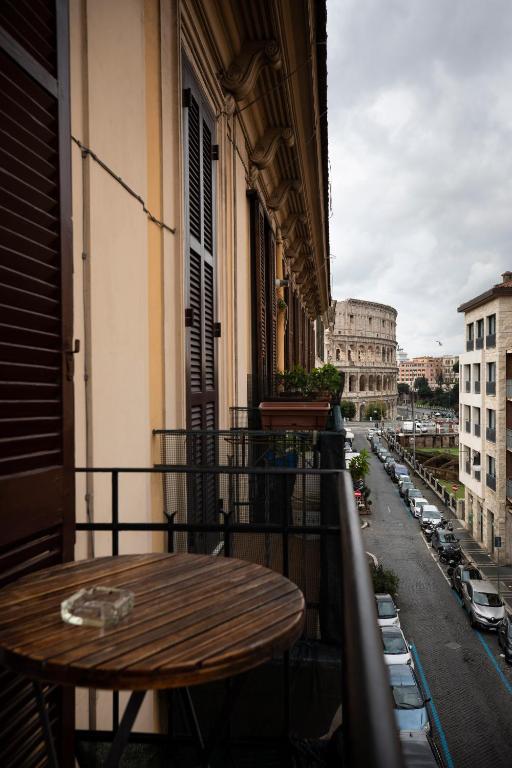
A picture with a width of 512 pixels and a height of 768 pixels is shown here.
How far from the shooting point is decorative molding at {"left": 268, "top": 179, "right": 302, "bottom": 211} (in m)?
10.1

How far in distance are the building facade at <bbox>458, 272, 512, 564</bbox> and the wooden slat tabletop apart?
25343 mm

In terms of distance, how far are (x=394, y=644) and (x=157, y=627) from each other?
50.5ft

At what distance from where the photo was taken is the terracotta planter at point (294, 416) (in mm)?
5891

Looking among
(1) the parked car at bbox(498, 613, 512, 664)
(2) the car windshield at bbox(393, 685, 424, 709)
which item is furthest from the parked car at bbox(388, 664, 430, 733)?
(1) the parked car at bbox(498, 613, 512, 664)

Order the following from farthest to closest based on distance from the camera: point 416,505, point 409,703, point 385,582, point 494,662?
point 416,505, point 385,582, point 494,662, point 409,703

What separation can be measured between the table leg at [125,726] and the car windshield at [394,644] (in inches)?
577

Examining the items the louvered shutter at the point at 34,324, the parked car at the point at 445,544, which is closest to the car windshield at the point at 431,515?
the parked car at the point at 445,544

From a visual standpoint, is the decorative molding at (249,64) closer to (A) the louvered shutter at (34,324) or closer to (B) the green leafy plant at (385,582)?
(A) the louvered shutter at (34,324)

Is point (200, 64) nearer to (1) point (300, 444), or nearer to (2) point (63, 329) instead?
(1) point (300, 444)

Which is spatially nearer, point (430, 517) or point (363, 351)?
point (430, 517)

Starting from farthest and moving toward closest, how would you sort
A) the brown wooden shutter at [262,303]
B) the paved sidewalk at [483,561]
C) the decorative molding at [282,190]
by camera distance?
1. the paved sidewalk at [483,561]
2. the decorative molding at [282,190]
3. the brown wooden shutter at [262,303]

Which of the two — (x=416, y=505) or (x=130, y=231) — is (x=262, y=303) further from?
(x=416, y=505)

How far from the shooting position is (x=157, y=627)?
1270mm

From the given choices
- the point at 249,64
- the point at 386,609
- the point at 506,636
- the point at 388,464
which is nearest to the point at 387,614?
the point at 386,609
